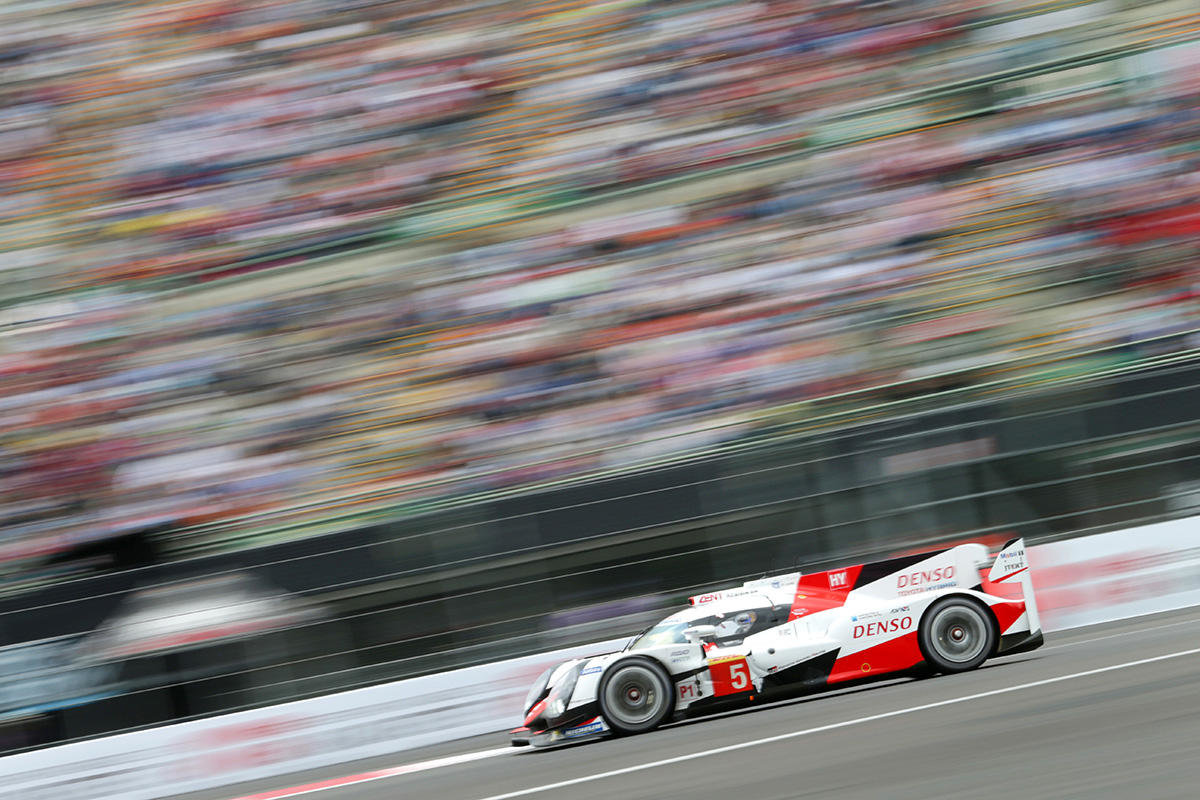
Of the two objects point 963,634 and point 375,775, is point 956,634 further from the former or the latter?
point 375,775

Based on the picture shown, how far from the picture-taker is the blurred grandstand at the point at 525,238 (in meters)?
13.0

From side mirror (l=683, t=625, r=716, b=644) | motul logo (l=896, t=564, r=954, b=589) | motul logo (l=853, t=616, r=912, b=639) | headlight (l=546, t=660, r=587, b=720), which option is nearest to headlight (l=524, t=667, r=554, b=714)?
headlight (l=546, t=660, r=587, b=720)

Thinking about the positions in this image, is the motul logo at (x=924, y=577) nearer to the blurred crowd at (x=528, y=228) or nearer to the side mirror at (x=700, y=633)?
the side mirror at (x=700, y=633)

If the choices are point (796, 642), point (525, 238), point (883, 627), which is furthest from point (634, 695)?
point (525, 238)

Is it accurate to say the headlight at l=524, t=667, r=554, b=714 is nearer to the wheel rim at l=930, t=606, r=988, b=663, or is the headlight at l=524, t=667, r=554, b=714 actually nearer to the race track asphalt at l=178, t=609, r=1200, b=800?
the race track asphalt at l=178, t=609, r=1200, b=800

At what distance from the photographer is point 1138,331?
1326cm

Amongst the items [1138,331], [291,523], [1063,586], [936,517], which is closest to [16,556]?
[291,523]

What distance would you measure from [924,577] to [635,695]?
2.08 metres

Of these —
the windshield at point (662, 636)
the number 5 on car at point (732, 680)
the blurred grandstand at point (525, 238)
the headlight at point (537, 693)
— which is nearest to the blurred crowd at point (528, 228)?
the blurred grandstand at point (525, 238)

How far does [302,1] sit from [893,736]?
12624 millimetres

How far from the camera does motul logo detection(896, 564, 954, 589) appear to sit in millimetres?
8625

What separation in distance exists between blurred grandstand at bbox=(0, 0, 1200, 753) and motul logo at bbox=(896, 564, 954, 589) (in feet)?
11.0

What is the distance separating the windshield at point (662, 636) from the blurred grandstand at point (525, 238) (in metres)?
3.42

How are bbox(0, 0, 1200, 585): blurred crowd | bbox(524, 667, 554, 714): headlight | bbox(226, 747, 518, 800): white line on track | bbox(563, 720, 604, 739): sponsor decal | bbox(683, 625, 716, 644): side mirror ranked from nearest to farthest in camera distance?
bbox(563, 720, 604, 739): sponsor decal
bbox(683, 625, 716, 644): side mirror
bbox(524, 667, 554, 714): headlight
bbox(226, 747, 518, 800): white line on track
bbox(0, 0, 1200, 585): blurred crowd
